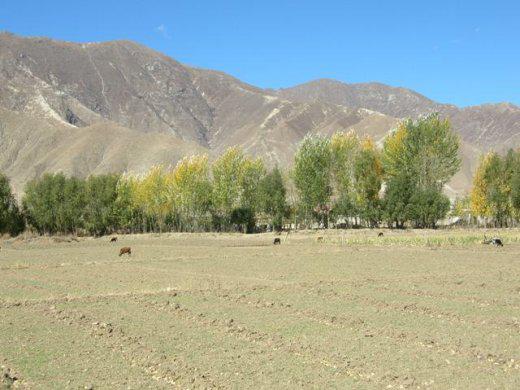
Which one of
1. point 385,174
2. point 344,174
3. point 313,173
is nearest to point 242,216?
point 313,173

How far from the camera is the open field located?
13.4 metres

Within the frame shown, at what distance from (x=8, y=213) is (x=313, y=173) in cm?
3909

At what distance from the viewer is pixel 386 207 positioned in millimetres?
72562

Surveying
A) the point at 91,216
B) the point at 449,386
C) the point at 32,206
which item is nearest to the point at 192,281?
the point at 449,386

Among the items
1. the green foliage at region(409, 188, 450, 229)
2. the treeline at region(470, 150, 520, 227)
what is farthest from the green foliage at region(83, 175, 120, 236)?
the treeline at region(470, 150, 520, 227)

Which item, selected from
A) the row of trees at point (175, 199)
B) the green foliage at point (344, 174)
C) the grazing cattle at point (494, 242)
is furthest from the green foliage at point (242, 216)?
the grazing cattle at point (494, 242)

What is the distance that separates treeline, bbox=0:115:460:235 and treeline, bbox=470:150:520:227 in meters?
4.04

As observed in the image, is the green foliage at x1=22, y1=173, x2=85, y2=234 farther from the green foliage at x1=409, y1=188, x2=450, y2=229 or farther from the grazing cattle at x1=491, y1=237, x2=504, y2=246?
the grazing cattle at x1=491, y1=237, x2=504, y2=246

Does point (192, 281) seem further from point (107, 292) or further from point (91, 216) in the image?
point (91, 216)

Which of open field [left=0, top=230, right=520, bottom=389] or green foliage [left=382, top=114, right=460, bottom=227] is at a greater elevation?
green foliage [left=382, top=114, right=460, bottom=227]

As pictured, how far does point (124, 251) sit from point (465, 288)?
85.0ft

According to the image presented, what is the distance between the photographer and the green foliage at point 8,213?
76.2 meters

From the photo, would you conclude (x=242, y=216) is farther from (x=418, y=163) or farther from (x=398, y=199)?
(x=418, y=163)

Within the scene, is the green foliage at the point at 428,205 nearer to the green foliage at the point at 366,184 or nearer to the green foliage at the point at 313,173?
the green foliage at the point at 366,184
